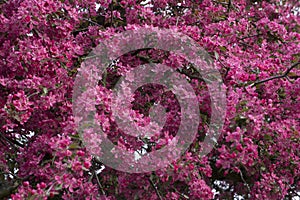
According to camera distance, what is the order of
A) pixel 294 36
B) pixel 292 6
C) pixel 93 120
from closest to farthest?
pixel 93 120 → pixel 294 36 → pixel 292 6

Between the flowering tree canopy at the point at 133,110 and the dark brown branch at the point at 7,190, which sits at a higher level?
the flowering tree canopy at the point at 133,110

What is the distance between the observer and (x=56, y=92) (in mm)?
3906

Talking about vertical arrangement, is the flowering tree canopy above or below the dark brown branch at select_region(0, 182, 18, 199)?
above

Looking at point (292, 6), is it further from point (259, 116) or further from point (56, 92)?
point (56, 92)

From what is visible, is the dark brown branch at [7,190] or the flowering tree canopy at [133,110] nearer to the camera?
the flowering tree canopy at [133,110]

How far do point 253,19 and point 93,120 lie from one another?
2907 millimetres

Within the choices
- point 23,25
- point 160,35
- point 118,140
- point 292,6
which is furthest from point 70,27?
point 292,6

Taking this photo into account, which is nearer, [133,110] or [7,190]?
[133,110]

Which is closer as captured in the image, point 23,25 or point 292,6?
point 23,25

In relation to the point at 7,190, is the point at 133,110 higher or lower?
higher

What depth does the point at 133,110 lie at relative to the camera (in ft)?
12.3

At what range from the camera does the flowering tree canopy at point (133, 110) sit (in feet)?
11.6

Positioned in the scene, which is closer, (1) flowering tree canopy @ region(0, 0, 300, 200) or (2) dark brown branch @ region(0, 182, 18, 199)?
(1) flowering tree canopy @ region(0, 0, 300, 200)

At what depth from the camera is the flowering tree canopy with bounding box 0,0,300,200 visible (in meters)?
3.55
